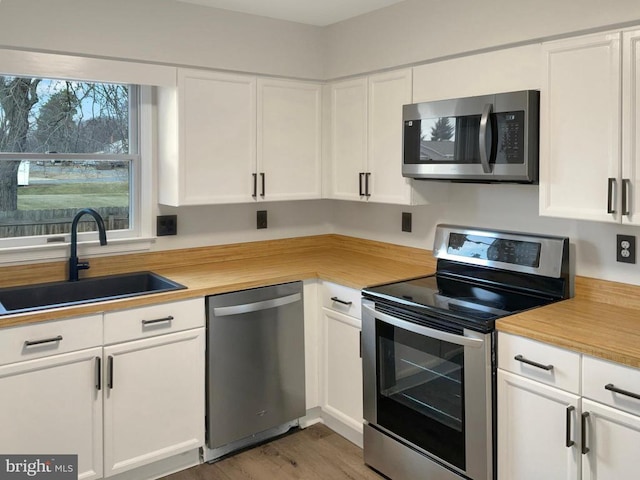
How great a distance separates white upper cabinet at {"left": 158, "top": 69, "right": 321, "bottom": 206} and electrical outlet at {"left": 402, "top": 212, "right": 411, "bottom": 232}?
A: 55cm

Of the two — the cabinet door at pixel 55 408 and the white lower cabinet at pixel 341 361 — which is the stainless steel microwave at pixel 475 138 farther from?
the cabinet door at pixel 55 408

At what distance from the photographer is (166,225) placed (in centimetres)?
311

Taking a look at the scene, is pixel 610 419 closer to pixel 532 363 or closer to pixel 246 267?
pixel 532 363

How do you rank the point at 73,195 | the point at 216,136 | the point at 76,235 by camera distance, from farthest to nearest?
the point at 216,136, the point at 73,195, the point at 76,235

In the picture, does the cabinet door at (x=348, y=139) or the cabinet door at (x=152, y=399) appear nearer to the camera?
the cabinet door at (x=152, y=399)

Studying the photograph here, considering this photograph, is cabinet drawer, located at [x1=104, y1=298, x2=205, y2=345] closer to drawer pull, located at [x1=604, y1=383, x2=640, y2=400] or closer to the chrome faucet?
the chrome faucet

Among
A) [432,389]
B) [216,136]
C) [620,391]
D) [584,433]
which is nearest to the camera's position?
[620,391]

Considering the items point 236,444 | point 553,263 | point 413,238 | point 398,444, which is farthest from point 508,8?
point 236,444

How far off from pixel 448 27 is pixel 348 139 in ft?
2.83

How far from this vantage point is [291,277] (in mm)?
2896

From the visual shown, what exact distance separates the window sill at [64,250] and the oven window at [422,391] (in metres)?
1.38

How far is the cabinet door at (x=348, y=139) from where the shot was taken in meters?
3.17

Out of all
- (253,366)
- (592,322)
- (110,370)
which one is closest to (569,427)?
(592,322)

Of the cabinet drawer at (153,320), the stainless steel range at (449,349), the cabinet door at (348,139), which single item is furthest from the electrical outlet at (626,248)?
the cabinet drawer at (153,320)
